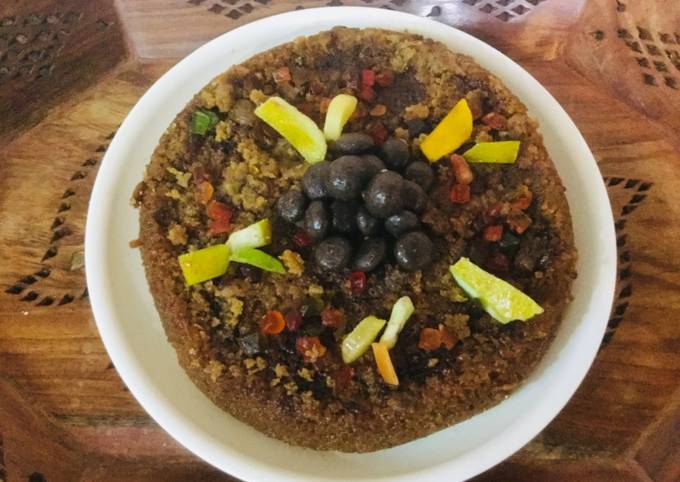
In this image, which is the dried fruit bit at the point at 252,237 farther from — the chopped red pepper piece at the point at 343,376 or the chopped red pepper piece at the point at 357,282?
the chopped red pepper piece at the point at 343,376

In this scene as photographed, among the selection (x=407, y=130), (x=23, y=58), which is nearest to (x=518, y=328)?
(x=407, y=130)

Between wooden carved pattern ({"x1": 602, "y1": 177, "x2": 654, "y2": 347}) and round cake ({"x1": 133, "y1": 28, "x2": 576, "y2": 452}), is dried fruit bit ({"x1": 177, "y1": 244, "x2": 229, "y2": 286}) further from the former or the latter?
wooden carved pattern ({"x1": 602, "y1": 177, "x2": 654, "y2": 347})

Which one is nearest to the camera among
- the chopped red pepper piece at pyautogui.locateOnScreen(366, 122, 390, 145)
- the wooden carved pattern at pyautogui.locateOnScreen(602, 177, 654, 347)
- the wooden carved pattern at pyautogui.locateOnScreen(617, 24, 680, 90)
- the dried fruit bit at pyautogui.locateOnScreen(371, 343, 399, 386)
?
the dried fruit bit at pyautogui.locateOnScreen(371, 343, 399, 386)

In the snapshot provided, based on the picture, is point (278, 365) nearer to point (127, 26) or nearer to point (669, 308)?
point (669, 308)

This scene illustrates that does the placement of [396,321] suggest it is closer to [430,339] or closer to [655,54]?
[430,339]

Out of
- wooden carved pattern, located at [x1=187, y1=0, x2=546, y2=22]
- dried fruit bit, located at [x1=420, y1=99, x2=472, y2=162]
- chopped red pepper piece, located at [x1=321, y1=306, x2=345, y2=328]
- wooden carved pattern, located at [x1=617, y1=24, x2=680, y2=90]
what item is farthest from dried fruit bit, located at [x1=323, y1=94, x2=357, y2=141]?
wooden carved pattern, located at [x1=617, y1=24, x2=680, y2=90]

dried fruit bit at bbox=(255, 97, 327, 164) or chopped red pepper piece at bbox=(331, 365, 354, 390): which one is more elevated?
dried fruit bit at bbox=(255, 97, 327, 164)

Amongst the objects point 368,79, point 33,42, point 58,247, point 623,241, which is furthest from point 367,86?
point 33,42
